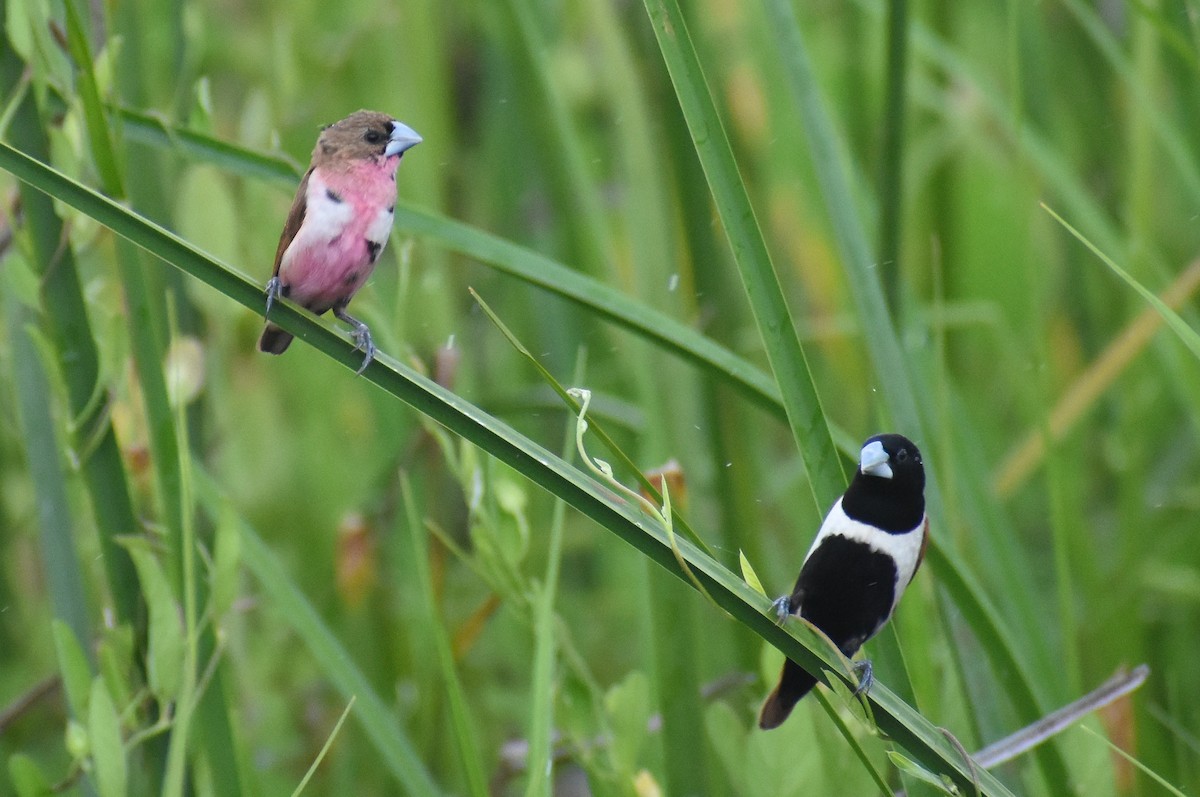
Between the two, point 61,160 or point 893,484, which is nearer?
point 893,484

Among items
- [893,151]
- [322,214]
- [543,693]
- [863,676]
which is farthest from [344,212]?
[893,151]

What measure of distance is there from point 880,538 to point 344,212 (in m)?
0.54

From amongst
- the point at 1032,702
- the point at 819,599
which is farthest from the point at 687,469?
the point at 819,599

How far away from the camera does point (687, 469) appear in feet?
6.56

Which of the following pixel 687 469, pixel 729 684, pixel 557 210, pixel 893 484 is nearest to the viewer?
pixel 893 484

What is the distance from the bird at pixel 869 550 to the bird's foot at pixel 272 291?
470mm

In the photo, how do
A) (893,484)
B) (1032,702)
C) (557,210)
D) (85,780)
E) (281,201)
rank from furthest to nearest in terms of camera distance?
(557,210)
(281,201)
(85,780)
(1032,702)
(893,484)

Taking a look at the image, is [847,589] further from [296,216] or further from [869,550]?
[296,216]

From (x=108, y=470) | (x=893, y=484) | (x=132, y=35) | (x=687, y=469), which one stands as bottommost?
(x=687, y=469)

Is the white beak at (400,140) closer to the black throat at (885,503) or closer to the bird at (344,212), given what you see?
the bird at (344,212)

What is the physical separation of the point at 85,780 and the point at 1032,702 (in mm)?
1027

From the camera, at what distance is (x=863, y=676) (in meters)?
1.02

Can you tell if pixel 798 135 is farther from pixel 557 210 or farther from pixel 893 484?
pixel 893 484

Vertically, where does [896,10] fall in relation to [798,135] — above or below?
above
